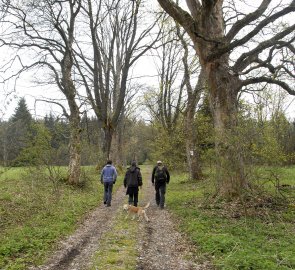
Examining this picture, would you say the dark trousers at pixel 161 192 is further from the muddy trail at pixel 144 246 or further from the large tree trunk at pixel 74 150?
the large tree trunk at pixel 74 150

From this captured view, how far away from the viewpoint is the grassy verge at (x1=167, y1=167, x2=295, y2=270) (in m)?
7.43

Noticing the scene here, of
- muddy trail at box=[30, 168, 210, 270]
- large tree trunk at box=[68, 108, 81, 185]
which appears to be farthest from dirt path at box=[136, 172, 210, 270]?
large tree trunk at box=[68, 108, 81, 185]

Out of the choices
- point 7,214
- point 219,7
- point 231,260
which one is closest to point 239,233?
point 231,260

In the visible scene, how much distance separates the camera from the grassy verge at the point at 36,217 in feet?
26.9

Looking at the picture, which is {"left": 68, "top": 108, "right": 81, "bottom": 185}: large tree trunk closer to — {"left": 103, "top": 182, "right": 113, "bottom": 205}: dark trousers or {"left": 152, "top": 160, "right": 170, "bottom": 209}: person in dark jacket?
{"left": 103, "top": 182, "right": 113, "bottom": 205}: dark trousers

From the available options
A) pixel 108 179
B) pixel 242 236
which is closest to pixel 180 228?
pixel 242 236

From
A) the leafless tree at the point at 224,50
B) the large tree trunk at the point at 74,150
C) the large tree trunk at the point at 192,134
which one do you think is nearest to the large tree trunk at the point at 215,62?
the leafless tree at the point at 224,50

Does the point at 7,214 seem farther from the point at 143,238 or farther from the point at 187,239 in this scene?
the point at 187,239

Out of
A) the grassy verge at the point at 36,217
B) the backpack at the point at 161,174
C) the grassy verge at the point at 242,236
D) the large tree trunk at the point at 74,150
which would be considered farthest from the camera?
the large tree trunk at the point at 74,150

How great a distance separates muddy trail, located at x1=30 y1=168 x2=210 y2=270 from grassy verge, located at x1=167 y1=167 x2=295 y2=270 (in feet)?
1.45

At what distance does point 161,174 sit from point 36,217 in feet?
18.8

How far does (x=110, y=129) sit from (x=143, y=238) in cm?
1823

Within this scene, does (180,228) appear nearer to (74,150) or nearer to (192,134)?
(74,150)

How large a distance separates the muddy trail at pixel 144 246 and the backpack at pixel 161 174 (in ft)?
7.12
